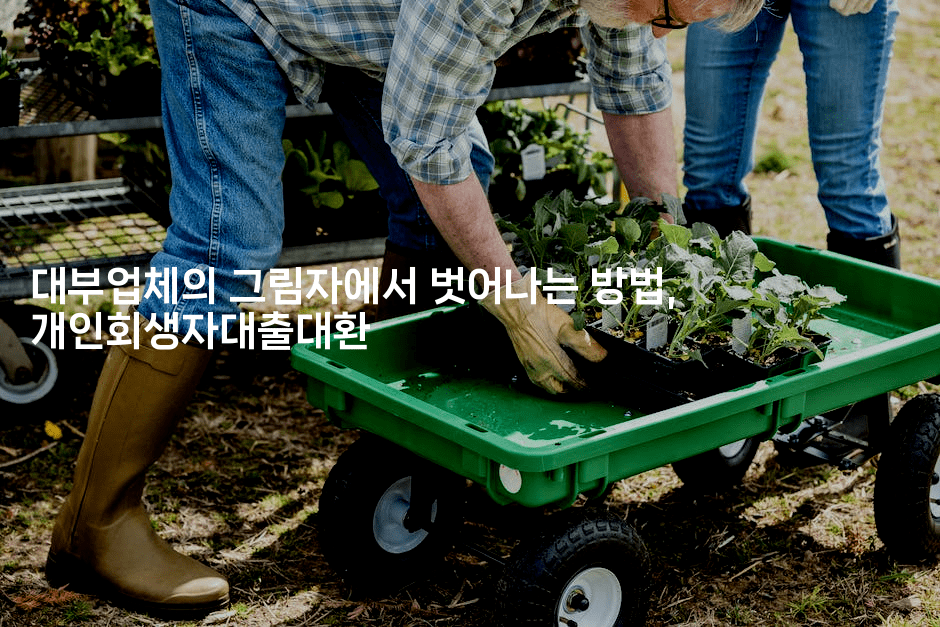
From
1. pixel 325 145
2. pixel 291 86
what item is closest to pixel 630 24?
pixel 291 86

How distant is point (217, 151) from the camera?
1986 mm

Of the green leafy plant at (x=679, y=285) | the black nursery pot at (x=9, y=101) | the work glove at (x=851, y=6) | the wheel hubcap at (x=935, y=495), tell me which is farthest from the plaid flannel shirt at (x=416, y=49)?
the wheel hubcap at (x=935, y=495)

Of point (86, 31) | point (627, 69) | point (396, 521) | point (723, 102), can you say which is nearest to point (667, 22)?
point (627, 69)

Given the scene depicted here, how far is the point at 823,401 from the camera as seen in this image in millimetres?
2045

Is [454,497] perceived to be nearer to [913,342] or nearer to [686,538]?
[686,538]

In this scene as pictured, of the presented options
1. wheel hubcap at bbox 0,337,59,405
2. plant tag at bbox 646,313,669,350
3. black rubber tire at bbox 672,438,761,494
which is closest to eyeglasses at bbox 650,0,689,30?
plant tag at bbox 646,313,669,350

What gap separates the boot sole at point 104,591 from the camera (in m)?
2.12

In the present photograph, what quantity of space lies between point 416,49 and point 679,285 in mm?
644

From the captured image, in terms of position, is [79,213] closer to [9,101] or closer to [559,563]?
[9,101]

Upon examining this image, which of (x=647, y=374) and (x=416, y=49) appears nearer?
(x=416, y=49)

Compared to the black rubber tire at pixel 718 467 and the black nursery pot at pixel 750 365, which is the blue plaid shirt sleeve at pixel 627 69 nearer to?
the black nursery pot at pixel 750 365

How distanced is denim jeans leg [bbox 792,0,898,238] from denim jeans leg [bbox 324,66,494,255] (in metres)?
0.76

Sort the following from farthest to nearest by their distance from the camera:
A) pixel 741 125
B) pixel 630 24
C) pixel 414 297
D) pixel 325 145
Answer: pixel 325 145, pixel 741 125, pixel 414 297, pixel 630 24

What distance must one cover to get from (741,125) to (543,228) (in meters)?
0.72
